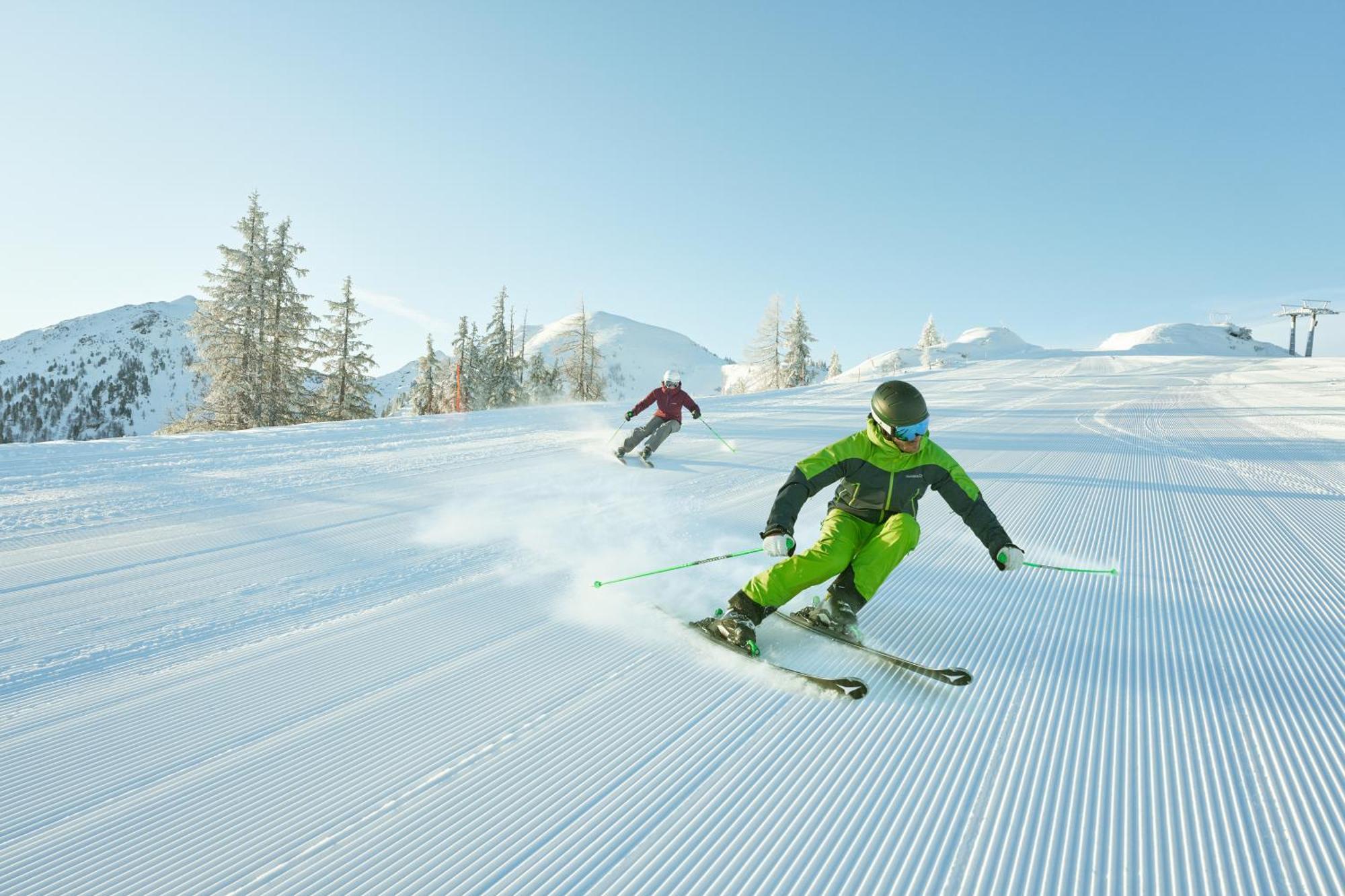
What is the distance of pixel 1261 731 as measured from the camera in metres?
2.27

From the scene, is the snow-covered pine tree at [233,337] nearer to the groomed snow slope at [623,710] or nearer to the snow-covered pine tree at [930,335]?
the groomed snow slope at [623,710]

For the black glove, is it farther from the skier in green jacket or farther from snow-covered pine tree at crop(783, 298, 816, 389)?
snow-covered pine tree at crop(783, 298, 816, 389)

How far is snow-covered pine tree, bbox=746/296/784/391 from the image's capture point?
51938 millimetres

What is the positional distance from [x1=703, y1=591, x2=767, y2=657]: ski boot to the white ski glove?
122cm

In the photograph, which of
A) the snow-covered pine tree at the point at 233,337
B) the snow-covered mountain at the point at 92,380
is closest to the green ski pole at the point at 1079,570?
the snow-covered pine tree at the point at 233,337

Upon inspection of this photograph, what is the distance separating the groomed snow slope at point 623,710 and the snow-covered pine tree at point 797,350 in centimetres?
4616

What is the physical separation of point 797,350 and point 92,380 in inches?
8063

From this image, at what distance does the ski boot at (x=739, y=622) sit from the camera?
2854 mm

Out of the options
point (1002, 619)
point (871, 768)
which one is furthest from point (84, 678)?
point (1002, 619)

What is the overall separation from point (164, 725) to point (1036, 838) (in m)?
3.09

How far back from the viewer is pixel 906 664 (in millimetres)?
2695

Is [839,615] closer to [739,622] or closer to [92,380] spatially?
[739,622]

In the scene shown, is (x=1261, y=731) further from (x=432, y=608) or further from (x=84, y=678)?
(x=84, y=678)

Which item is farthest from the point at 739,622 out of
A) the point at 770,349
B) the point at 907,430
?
the point at 770,349
